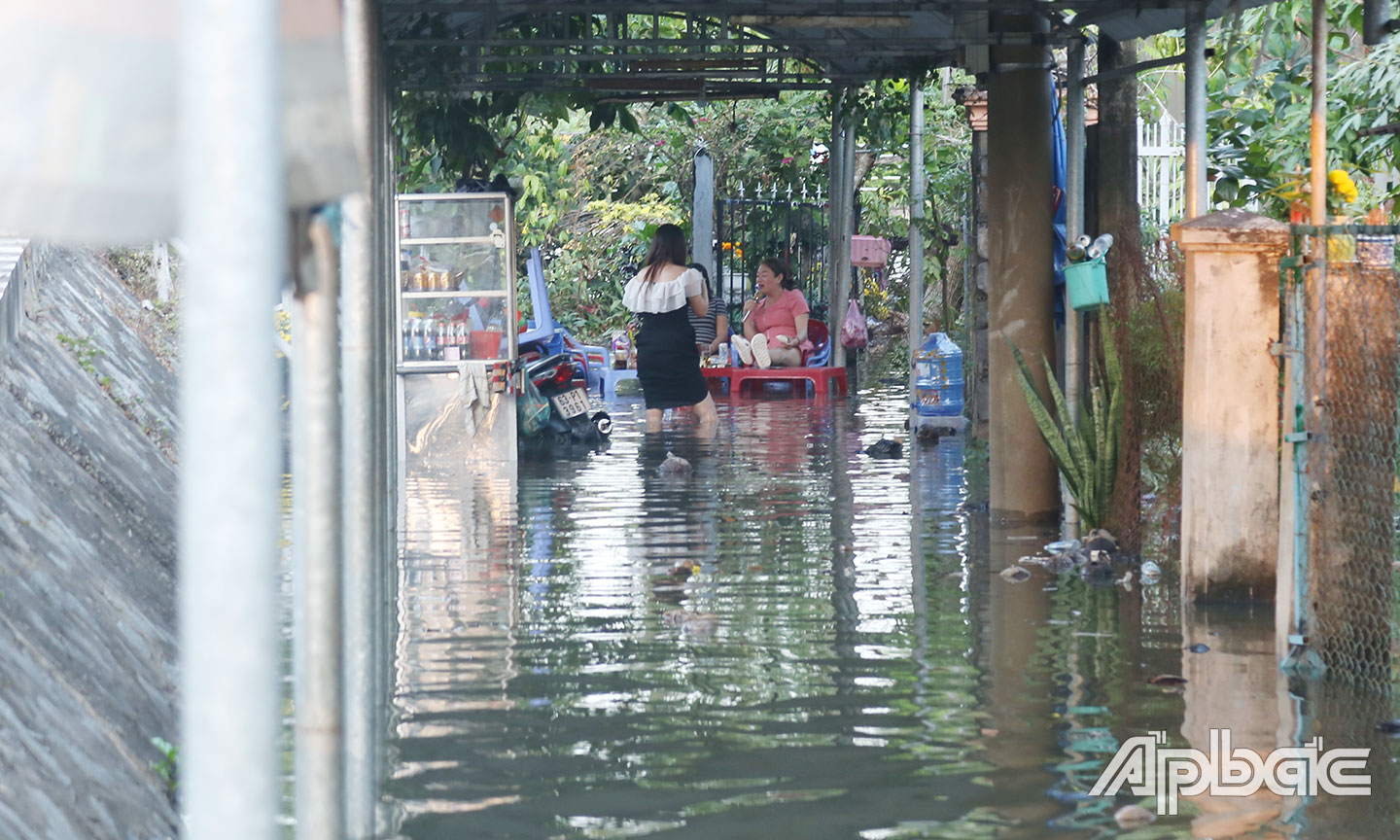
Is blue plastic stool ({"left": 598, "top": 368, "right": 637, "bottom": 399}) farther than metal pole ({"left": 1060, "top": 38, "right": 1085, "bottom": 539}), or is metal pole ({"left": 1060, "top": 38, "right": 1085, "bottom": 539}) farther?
blue plastic stool ({"left": 598, "top": 368, "right": 637, "bottom": 399})

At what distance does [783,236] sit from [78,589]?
1650 cm

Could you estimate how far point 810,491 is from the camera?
34.4 ft

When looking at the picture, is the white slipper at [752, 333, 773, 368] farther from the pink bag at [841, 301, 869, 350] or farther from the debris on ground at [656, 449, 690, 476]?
the debris on ground at [656, 449, 690, 476]

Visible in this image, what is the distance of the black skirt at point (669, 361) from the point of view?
12703 millimetres

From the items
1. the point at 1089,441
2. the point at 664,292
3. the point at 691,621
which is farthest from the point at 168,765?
the point at 664,292

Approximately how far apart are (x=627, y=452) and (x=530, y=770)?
7.96 metres

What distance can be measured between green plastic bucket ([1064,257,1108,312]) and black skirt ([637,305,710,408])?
5.02 m

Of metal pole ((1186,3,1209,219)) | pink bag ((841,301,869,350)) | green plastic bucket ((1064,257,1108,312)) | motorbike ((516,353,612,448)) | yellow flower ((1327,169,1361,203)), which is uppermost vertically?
metal pole ((1186,3,1209,219))

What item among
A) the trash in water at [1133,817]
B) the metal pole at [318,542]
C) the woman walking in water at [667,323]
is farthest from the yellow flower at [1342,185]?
the woman walking in water at [667,323]

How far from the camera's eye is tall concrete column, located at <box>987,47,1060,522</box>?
8.68m

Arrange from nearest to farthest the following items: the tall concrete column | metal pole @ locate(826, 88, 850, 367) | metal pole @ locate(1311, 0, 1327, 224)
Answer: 1. metal pole @ locate(1311, 0, 1327, 224)
2. the tall concrete column
3. metal pole @ locate(826, 88, 850, 367)

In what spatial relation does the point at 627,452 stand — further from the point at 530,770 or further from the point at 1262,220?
the point at 530,770

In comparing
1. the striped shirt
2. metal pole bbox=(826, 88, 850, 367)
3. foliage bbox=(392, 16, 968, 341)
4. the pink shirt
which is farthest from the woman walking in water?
the pink shirt

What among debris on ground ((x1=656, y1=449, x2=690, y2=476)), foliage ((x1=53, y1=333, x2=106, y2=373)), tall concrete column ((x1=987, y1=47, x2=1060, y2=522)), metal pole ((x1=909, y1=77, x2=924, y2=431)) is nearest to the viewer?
tall concrete column ((x1=987, y1=47, x2=1060, y2=522))
